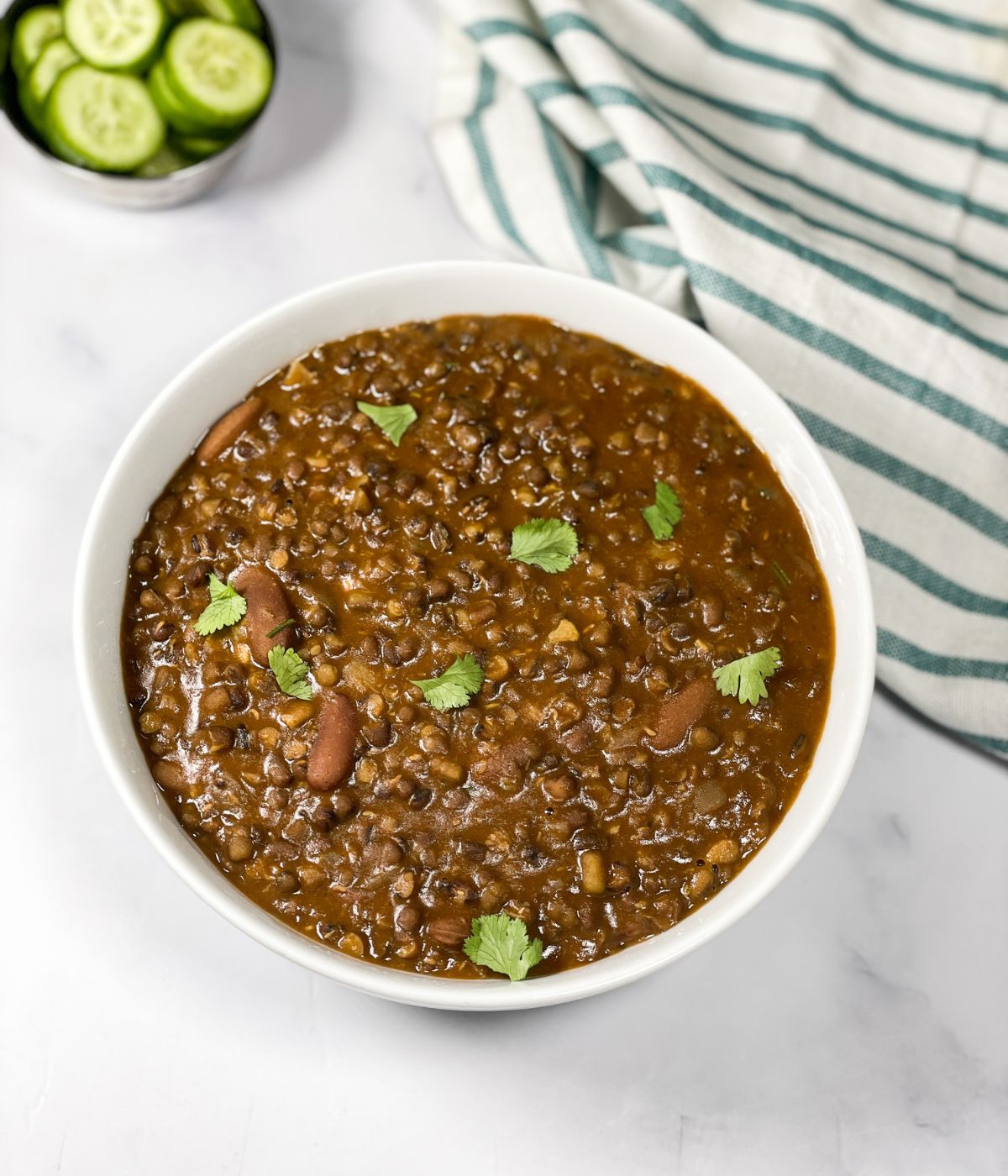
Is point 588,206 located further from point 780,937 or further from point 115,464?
point 780,937

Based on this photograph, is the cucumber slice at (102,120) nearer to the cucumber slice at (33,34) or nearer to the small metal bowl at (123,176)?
the small metal bowl at (123,176)

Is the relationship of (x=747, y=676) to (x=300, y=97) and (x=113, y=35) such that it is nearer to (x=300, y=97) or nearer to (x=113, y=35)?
(x=300, y=97)

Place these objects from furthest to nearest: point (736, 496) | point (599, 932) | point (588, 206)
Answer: point (588, 206) → point (736, 496) → point (599, 932)

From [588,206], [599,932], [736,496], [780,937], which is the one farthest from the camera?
[588,206]

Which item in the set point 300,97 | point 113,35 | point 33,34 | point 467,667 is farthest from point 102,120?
point 467,667

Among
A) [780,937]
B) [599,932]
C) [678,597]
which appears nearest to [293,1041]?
[599,932]
